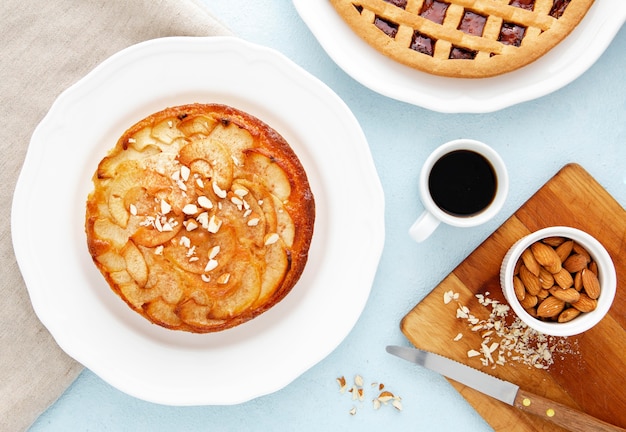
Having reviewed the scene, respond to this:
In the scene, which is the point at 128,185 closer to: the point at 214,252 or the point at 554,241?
the point at 214,252

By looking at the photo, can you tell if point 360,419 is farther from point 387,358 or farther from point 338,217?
point 338,217

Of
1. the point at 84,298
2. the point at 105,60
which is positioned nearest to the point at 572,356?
the point at 84,298

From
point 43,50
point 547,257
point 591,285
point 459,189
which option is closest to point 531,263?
point 547,257

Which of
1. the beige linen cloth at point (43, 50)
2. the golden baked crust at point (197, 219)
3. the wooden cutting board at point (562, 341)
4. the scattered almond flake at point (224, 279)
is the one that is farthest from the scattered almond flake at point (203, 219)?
the wooden cutting board at point (562, 341)

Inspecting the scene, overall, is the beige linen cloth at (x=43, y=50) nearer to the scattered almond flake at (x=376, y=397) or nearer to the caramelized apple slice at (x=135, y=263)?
the caramelized apple slice at (x=135, y=263)

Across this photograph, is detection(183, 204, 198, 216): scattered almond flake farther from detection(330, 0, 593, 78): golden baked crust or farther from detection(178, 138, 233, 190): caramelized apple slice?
detection(330, 0, 593, 78): golden baked crust

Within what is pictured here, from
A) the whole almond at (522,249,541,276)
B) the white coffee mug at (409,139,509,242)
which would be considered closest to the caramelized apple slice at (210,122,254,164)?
the white coffee mug at (409,139,509,242)
